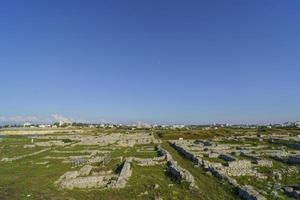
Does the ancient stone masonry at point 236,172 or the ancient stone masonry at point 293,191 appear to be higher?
the ancient stone masonry at point 236,172

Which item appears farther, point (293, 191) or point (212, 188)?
point (212, 188)

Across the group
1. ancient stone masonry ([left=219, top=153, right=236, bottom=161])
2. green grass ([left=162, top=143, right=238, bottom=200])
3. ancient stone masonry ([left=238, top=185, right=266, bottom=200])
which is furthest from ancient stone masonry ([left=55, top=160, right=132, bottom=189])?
ancient stone masonry ([left=219, top=153, right=236, bottom=161])

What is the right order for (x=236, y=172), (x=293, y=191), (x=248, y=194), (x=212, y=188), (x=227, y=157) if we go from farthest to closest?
(x=227, y=157) < (x=236, y=172) < (x=212, y=188) < (x=293, y=191) < (x=248, y=194)

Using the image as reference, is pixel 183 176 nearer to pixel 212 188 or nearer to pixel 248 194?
pixel 212 188

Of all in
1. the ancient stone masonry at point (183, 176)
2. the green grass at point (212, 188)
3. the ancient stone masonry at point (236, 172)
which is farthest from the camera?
the ancient stone masonry at point (183, 176)

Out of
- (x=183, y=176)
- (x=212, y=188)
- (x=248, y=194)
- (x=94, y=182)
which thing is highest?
(x=183, y=176)

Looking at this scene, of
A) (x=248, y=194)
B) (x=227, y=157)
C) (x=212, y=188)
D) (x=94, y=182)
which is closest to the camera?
(x=248, y=194)

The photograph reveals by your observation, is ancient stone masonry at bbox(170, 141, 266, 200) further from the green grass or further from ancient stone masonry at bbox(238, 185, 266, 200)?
the green grass

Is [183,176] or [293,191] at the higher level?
[183,176]

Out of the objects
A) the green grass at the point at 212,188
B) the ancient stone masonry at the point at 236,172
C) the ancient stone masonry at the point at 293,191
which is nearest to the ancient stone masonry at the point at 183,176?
the green grass at the point at 212,188

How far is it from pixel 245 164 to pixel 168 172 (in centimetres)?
906

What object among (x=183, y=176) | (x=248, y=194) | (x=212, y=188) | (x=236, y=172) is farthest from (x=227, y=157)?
(x=248, y=194)

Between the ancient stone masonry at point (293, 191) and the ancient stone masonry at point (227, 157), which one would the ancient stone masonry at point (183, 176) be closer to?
the ancient stone masonry at point (293, 191)

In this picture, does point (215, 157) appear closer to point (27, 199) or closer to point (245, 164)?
point (245, 164)
